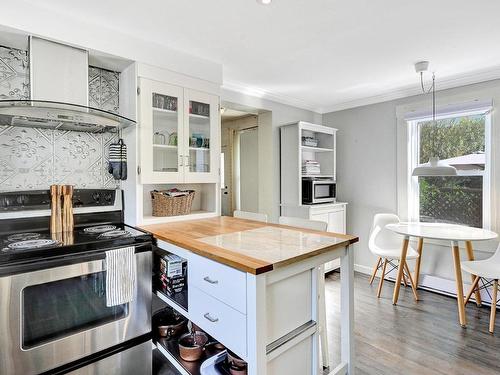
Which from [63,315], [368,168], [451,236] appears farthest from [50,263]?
[368,168]

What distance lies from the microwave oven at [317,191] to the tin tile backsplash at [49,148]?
2172 mm

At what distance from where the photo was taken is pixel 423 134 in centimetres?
335

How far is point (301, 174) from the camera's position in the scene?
3.52 m

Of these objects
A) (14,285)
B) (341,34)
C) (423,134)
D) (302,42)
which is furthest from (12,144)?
(423,134)

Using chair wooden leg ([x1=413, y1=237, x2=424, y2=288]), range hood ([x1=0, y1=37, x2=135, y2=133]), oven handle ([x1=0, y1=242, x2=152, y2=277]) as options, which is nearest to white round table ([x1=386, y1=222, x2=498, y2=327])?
chair wooden leg ([x1=413, y1=237, x2=424, y2=288])

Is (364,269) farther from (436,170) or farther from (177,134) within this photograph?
(177,134)

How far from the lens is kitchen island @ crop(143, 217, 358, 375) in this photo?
1.10 m

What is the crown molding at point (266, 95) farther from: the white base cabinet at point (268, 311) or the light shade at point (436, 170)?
the white base cabinet at point (268, 311)

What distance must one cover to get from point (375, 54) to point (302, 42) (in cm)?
70

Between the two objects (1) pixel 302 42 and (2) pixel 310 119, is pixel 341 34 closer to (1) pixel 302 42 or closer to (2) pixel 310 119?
(1) pixel 302 42

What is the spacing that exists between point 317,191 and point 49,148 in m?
2.77

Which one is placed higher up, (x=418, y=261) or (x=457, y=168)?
(x=457, y=168)

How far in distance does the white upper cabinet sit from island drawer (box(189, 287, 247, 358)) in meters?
1.04

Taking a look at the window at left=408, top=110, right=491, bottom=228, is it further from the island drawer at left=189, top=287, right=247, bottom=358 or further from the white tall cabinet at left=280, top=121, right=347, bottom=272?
the island drawer at left=189, top=287, right=247, bottom=358
